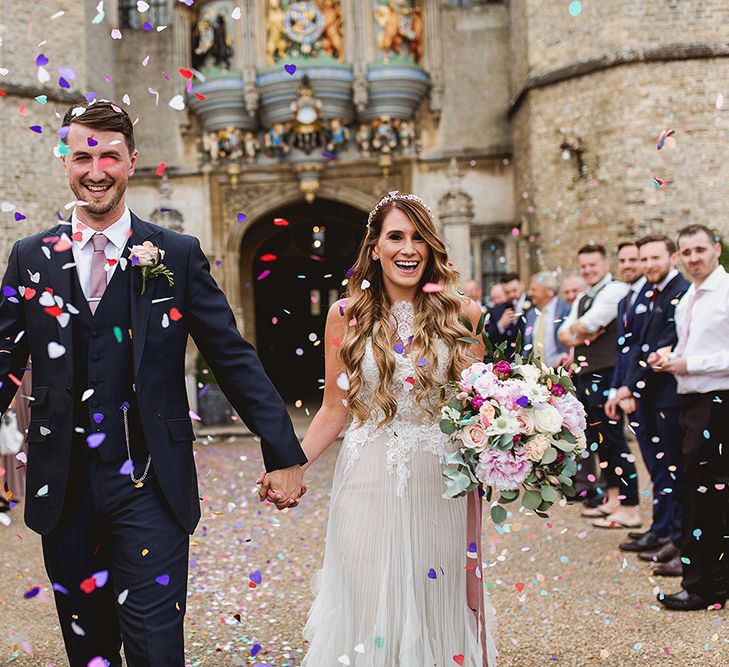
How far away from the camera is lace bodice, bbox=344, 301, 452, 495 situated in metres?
2.88

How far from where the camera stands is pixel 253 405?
255 centimetres

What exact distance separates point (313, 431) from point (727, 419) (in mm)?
2381

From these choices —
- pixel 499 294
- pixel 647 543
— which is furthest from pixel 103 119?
pixel 499 294

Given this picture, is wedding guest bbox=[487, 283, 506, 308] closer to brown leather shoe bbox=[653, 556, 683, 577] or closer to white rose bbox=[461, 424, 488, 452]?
brown leather shoe bbox=[653, 556, 683, 577]

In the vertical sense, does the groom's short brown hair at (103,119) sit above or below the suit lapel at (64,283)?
above

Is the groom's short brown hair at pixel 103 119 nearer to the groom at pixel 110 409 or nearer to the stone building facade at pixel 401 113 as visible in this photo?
the groom at pixel 110 409

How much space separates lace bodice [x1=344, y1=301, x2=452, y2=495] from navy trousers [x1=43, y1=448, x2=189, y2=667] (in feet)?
2.56

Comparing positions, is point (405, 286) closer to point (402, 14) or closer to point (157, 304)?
point (157, 304)

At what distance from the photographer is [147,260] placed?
2.40 metres

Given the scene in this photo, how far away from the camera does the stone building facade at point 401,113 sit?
11883mm

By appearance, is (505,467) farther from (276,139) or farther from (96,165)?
(276,139)

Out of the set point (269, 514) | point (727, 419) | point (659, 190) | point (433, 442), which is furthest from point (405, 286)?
point (659, 190)

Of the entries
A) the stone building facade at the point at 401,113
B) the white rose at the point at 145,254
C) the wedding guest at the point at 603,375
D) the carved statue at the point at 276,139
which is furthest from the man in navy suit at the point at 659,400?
the carved statue at the point at 276,139

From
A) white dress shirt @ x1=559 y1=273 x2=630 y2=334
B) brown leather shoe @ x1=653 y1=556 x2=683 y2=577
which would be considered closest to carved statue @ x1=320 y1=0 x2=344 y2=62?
white dress shirt @ x1=559 y1=273 x2=630 y2=334
